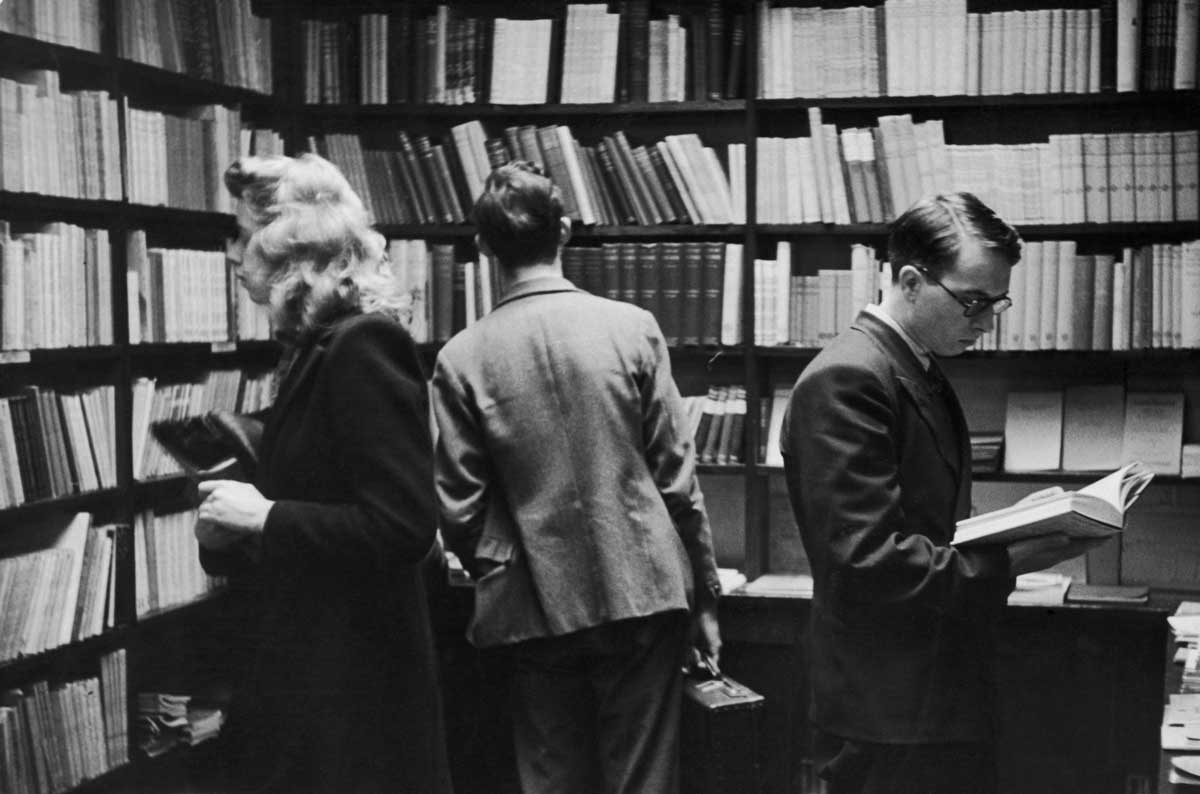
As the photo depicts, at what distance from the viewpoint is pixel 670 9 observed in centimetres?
416

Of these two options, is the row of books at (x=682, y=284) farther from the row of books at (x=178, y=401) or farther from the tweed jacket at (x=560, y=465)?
the tweed jacket at (x=560, y=465)

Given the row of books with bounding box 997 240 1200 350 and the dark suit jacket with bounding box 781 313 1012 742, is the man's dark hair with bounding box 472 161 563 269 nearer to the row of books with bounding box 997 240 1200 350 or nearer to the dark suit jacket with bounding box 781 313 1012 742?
the dark suit jacket with bounding box 781 313 1012 742

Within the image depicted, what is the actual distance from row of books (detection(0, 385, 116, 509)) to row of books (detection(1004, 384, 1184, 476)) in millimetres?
2380

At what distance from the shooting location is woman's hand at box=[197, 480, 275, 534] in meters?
Result: 1.93

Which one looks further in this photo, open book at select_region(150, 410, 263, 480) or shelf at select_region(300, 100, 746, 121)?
shelf at select_region(300, 100, 746, 121)

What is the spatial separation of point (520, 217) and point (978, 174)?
1.59 metres

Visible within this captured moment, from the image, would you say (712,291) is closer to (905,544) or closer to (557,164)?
(557,164)

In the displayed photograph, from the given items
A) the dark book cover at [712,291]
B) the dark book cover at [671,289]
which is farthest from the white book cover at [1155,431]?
the dark book cover at [671,289]

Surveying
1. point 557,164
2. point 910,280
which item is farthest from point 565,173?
point 910,280

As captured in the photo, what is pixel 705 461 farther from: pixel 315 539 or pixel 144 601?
pixel 315 539

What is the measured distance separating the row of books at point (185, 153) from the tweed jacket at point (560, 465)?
1.17 metres

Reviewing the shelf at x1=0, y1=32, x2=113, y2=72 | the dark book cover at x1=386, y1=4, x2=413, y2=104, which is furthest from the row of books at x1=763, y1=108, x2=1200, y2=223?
the shelf at x1=0, y1=32, x2=113, y2=72

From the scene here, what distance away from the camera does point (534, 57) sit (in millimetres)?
4062

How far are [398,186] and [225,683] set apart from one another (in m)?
1.53
